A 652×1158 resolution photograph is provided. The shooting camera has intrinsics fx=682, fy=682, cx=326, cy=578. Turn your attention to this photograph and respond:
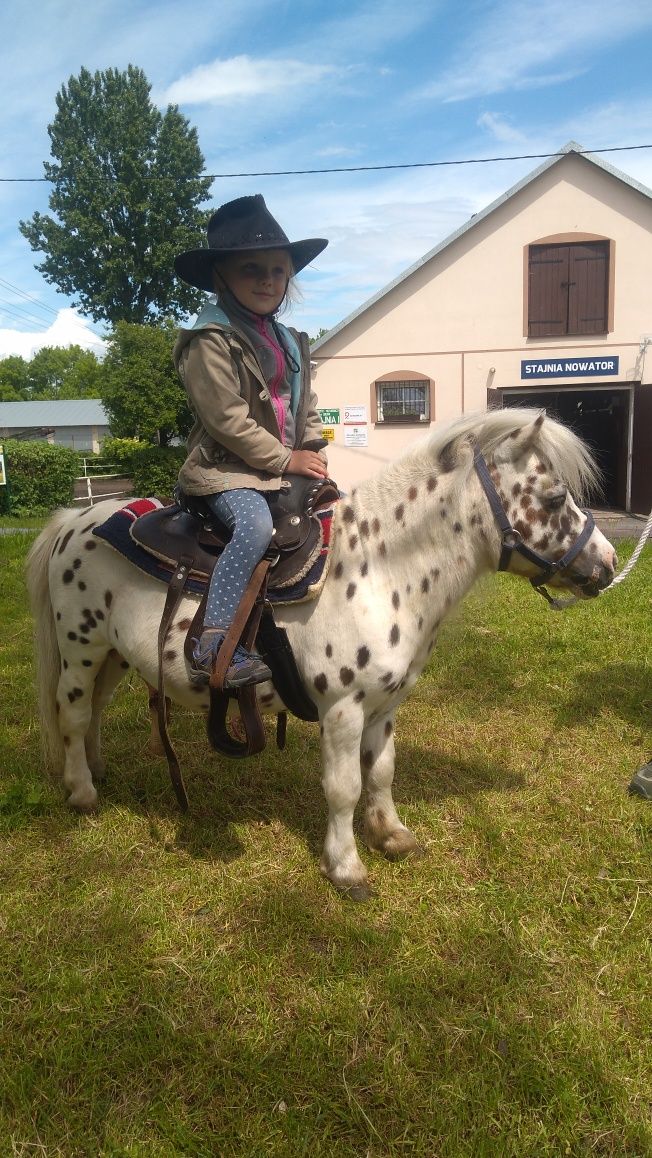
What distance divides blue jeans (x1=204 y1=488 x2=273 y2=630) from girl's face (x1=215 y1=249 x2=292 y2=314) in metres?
0.85

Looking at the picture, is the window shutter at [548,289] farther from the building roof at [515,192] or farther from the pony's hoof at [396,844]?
the pony's hoof at [396,844]

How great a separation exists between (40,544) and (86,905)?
5.64ft

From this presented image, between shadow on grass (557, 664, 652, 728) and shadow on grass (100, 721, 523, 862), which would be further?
shadow on grass (557, 664, 652, 728)

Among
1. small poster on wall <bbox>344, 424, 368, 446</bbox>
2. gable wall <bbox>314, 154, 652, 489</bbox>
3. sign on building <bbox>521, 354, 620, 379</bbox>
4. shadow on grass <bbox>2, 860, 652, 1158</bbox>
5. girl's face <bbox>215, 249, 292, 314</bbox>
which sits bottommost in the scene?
shadow on grass <bbox>2, 860, 652, 1158</bbox>

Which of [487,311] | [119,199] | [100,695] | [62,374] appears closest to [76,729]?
[100,695]

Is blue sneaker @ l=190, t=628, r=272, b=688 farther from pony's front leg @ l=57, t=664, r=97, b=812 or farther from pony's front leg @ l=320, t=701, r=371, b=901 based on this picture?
pony's front leg @ l=57, t=664, r=97, b=812

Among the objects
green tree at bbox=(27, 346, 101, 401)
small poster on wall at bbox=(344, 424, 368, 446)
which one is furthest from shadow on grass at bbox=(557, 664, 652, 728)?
green tree at bbox=(27, 346, 101, 401)

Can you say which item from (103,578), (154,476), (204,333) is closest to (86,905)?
(103,578)

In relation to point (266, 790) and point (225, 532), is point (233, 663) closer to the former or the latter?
point (225, 532)

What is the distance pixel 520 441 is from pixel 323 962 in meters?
2.07

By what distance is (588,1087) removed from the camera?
2.04m

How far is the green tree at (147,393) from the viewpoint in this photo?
71.4 feet

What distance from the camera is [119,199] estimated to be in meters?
33.7

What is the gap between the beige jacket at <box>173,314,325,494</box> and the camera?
8.55 feet
